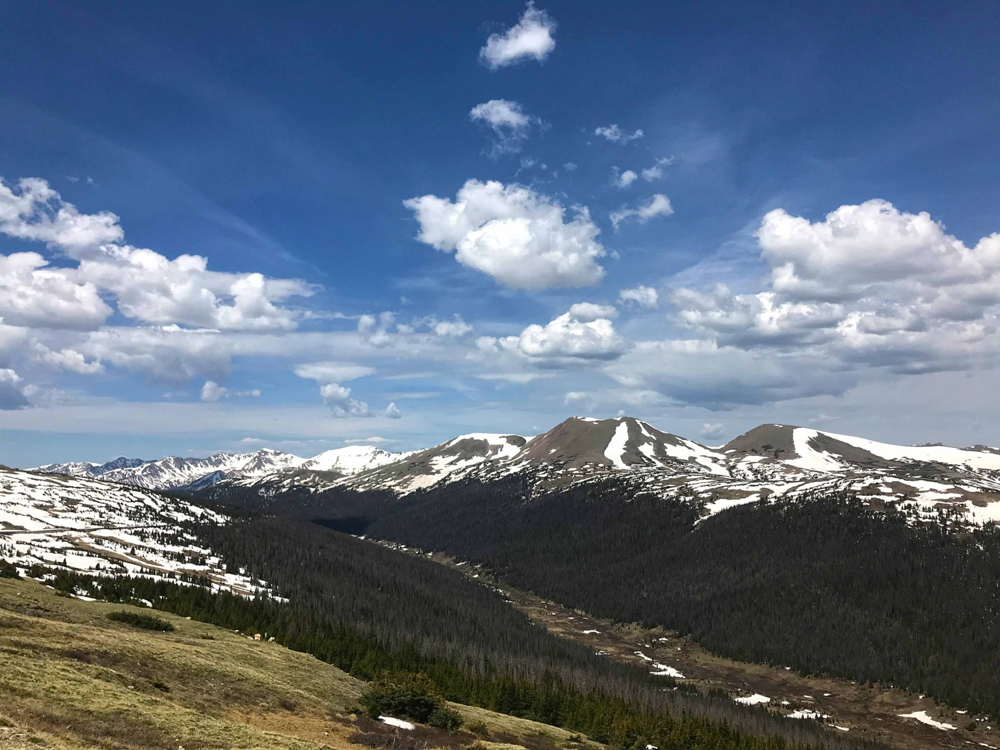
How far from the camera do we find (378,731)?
49750 millimetres

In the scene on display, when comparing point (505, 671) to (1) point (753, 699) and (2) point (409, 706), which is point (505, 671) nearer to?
(1) point (753, 699)

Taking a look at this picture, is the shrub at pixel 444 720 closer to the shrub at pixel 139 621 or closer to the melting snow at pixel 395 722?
the melting snow at pixel 395 722

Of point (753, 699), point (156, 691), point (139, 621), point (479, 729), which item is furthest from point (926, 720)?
point (156, 691)

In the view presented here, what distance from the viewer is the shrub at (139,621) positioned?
2773 inches

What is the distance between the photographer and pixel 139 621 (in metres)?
71.1

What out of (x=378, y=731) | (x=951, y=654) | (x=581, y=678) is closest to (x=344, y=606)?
(x=581, y=678)

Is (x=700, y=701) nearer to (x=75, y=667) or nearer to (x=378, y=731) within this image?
(x=378, y=731)

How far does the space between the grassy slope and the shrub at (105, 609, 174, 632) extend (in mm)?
3040

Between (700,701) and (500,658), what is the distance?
53594 mm

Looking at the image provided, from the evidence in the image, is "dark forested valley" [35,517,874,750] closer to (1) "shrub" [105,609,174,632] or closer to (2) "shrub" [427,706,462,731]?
(2) "shrub" [427,706,462,731]

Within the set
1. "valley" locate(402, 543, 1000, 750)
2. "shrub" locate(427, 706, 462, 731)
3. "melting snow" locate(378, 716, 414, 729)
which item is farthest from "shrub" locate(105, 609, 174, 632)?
"valley" locate(402, 543, 1000, 750)

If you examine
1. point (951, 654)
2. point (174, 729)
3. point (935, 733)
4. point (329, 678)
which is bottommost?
point (935, 733)

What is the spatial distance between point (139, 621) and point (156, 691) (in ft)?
118

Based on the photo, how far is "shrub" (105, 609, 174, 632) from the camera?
70.4m
